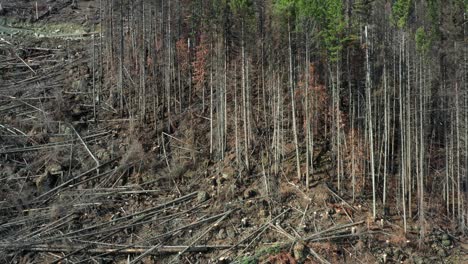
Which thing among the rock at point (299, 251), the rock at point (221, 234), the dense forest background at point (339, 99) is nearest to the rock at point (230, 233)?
the rock at point (221, 234)

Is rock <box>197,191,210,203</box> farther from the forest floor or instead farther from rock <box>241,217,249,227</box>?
rock <box>241,217,249,227</box>

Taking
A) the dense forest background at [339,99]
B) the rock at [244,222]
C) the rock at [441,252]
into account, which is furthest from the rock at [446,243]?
the rock at [244,222]

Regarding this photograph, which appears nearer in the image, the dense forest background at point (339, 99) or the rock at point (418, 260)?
the rock at point (418, 260)

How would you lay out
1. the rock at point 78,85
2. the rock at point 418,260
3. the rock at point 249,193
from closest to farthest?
the rock at point 418,260
the rock at point 249,193
the rock at point 78,85

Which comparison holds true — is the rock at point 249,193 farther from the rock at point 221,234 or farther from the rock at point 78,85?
the rock at point 78,85

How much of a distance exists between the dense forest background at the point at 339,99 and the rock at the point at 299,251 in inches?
115

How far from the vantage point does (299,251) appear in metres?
14.8

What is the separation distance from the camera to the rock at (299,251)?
577 inches

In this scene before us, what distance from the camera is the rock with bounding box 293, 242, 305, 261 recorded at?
48.1 feet

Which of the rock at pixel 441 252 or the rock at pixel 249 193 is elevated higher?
the rock at pixel 249 193

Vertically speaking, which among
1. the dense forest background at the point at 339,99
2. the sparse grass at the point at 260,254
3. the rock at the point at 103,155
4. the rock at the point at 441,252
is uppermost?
the dense forest background at the point at 339,99

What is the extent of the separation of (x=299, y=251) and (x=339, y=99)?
734 cm

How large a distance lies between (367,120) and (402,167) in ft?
7.94

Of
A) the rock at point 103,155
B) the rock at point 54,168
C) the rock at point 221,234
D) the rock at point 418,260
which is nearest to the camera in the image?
the rock at point 418,260
